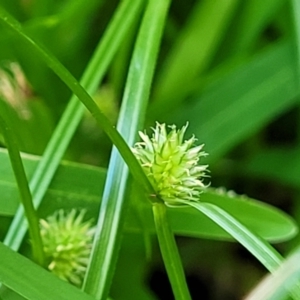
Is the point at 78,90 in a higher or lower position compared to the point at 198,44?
lower

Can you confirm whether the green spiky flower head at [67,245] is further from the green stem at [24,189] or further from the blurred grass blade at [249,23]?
the blurred grass blade at [249,23]

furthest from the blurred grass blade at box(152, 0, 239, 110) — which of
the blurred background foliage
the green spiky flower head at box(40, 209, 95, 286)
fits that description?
the green spiky flower head at box(40, 209, 95, 286)

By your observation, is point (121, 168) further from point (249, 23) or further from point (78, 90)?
point (249, 23)

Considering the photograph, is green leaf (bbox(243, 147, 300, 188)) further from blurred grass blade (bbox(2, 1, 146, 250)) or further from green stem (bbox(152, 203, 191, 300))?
green stem (bbox(152, 203, 191, 300))

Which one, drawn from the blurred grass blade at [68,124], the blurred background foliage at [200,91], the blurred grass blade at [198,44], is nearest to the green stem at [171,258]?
the blurred grass blade at [68,124]

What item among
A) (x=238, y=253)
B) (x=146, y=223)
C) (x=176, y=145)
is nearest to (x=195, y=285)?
(x=238, y=253)

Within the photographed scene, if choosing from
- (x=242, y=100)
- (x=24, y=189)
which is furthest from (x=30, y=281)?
(x=242, y=100)

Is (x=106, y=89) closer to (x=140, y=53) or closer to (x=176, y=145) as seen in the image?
(x=140, y=53)
